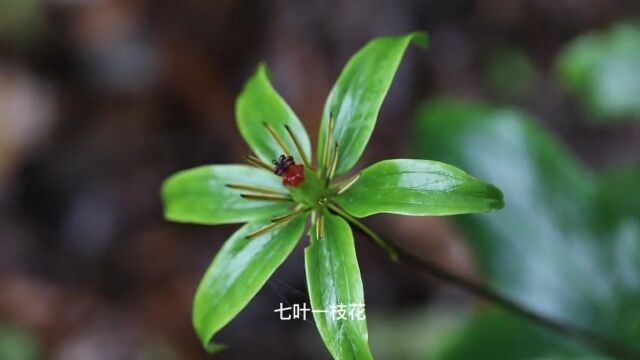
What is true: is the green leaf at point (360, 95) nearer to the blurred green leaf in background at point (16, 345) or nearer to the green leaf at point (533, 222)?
the green leaf at point (533, 222)

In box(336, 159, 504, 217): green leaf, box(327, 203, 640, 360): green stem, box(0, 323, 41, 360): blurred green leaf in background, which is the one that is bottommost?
box(0, 323, 41, 360): blurred green leaf in background

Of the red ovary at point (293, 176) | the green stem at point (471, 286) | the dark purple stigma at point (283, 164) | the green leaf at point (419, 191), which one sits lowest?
the green stem at point (471, 286)

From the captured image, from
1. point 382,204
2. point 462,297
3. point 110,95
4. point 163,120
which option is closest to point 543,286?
point 462,297

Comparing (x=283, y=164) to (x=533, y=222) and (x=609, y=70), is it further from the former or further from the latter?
(x=609, y=70)

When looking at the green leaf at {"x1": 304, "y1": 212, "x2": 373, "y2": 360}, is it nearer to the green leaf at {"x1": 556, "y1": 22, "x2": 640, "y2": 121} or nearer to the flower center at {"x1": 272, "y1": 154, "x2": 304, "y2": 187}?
the flower center at {"x1": 272, "y1": 154, "x2": 304, "y2": 187}

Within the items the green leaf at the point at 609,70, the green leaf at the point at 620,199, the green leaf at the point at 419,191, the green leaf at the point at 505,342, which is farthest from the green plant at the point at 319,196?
the green leaf at the point at 609,70

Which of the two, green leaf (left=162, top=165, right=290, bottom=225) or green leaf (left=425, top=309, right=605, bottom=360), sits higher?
green leaf (left=162, top=165, right=290, bottom=225)

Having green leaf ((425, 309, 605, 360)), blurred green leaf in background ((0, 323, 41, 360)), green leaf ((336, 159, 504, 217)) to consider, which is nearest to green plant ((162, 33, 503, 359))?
green leaf ((336, 159, 504, 217))
